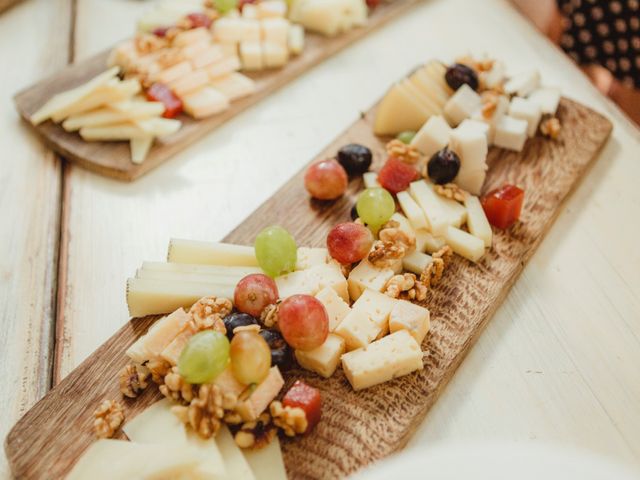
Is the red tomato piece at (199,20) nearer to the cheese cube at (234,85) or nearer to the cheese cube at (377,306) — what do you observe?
the cheese cube at (234,85)

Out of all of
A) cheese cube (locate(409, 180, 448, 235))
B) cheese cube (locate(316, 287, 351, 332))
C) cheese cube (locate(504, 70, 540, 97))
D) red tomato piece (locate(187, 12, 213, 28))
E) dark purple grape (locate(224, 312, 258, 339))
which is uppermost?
cheese cube (locate(504, 70, 540, 97))

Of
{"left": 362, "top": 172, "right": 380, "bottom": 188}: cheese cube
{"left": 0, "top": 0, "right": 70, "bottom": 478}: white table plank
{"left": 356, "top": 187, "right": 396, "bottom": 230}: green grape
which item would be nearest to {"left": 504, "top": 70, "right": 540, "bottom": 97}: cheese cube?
{"left": 362, "top": 172, "right": 380, "bottom": 188}: cheese cube

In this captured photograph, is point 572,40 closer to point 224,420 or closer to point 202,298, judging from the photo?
point 202,298

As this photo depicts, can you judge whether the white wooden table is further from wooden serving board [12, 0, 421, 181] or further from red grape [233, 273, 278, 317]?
red grape [233, 273, 278, 317]

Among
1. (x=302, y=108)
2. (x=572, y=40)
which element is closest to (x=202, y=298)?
(x=302, y=108)

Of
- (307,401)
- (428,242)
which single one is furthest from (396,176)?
(307,401)

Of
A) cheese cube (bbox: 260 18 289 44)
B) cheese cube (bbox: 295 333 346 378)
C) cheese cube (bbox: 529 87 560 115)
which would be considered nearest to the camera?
cheese cube (bbox: 295 333 346 378)

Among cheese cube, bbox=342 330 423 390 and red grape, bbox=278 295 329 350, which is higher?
red grape, bbox=278 295 329 350
